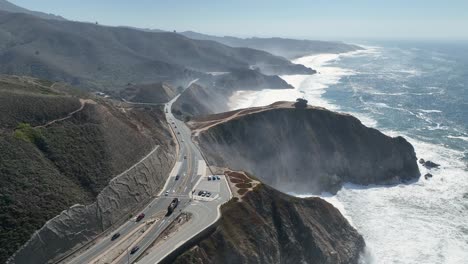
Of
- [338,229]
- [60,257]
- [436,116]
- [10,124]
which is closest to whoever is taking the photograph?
[60,257]

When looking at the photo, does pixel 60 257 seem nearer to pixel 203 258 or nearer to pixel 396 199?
pixel 203 258

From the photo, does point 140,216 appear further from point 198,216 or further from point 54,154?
point 54,154

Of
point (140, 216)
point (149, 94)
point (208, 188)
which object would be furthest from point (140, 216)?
point (149, 94)

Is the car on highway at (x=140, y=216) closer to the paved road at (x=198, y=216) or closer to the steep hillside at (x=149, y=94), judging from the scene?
the paved road at (x=198, y=216)

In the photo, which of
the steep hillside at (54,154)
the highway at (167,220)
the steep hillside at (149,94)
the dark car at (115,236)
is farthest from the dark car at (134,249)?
the steep hillside at (149,94)

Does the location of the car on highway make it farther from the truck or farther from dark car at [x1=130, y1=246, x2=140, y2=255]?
dark car at [x1=130, y1=246, x2=140, y2=255]

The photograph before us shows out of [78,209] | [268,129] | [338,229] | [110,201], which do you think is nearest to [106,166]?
[110,201]
